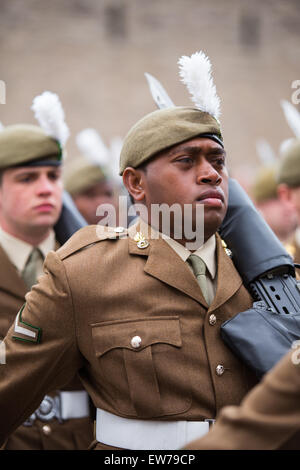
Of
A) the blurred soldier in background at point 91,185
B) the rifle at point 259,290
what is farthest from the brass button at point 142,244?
the blurred soldier in background at point 91,185

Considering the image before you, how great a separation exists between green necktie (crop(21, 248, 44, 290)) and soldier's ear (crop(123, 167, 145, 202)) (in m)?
1.22

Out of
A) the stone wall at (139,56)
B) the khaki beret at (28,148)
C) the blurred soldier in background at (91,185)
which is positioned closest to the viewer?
the khaki beret at (28,148)

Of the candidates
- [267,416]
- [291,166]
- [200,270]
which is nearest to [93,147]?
[291,166]

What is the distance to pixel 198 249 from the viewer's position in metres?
2.71

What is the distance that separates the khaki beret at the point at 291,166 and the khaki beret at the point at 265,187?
2092 mm

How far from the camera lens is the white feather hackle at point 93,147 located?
5.53 m

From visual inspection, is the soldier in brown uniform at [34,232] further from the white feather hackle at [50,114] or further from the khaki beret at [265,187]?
the khaki beret at [265,187]

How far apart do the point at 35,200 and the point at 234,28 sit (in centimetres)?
1716

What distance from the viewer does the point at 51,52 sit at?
18.3 m

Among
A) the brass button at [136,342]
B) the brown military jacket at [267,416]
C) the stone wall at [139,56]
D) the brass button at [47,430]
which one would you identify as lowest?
the brass button at [47,430]

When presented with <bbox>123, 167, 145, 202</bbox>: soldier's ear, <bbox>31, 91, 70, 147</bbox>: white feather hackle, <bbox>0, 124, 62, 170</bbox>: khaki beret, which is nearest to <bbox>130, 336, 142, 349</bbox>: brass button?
<bbox>123, 167, 145, 202</bbox>: soldier's ear

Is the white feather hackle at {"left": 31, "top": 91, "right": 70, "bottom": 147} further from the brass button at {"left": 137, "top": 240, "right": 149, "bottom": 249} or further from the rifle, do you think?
the brass button at {"left": 137, "top": 240, "right": 149, "bottom": 249}

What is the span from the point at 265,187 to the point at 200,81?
470 centimetres
